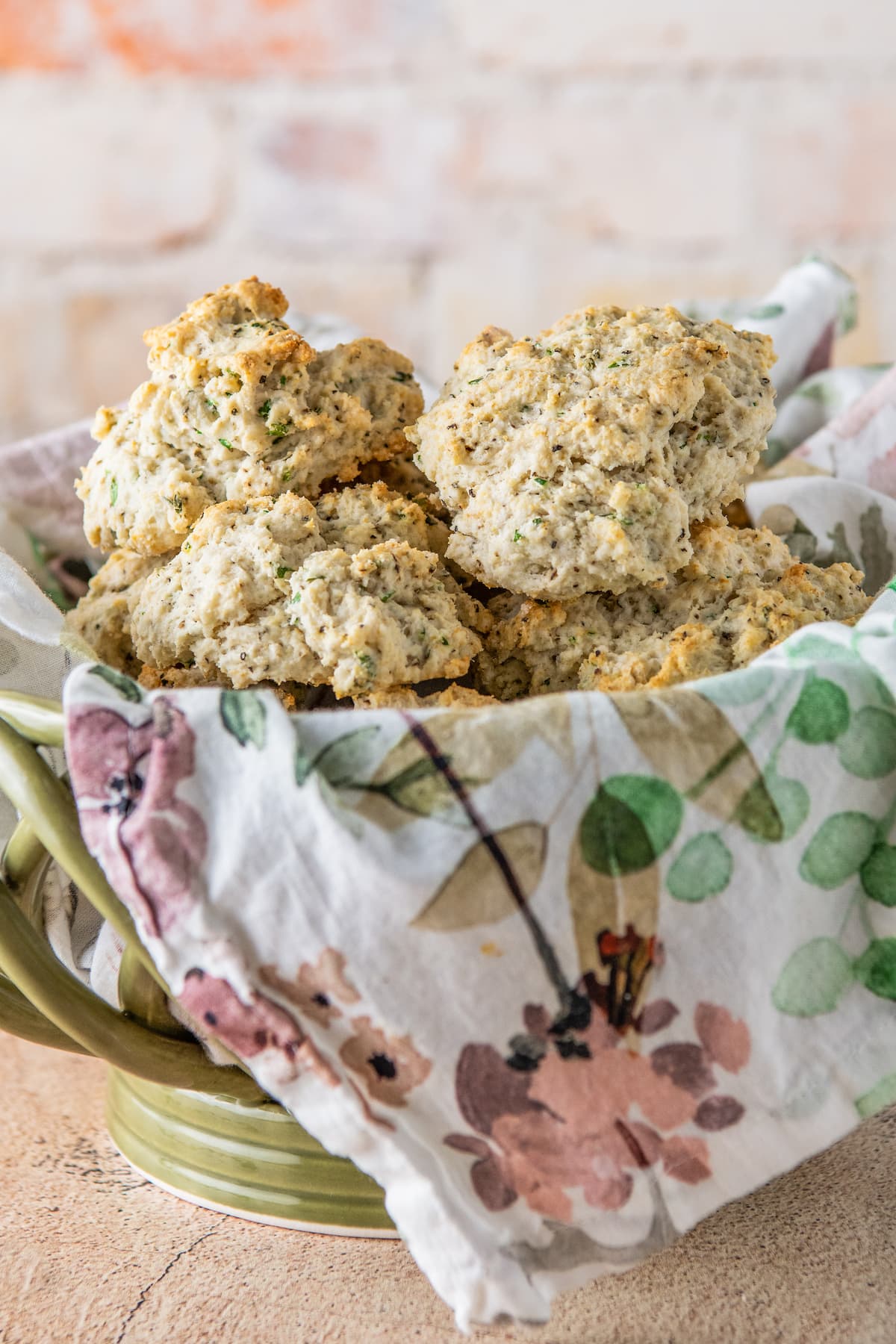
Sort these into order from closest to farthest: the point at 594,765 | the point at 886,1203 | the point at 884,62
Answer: the point at 594,765, the point at 886,1203, the point at 884,62

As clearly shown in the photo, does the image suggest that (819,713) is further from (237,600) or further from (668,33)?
(668,33)

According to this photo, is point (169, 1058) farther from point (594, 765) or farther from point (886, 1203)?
point (886, 1203)

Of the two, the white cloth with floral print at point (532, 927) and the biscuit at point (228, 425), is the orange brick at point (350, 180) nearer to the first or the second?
the biscuit at point (228, 425)

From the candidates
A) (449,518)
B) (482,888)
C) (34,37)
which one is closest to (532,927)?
(482,888)

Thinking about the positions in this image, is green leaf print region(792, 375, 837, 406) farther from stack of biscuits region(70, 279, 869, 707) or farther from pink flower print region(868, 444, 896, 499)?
stack of biscuits region(70, 279, 869, 707)

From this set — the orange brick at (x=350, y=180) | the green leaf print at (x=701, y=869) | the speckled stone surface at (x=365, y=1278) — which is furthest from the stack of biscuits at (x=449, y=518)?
the orange brick at (x=350, y=180)

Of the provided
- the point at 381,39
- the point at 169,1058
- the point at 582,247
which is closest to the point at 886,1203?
the point at 169,1058
